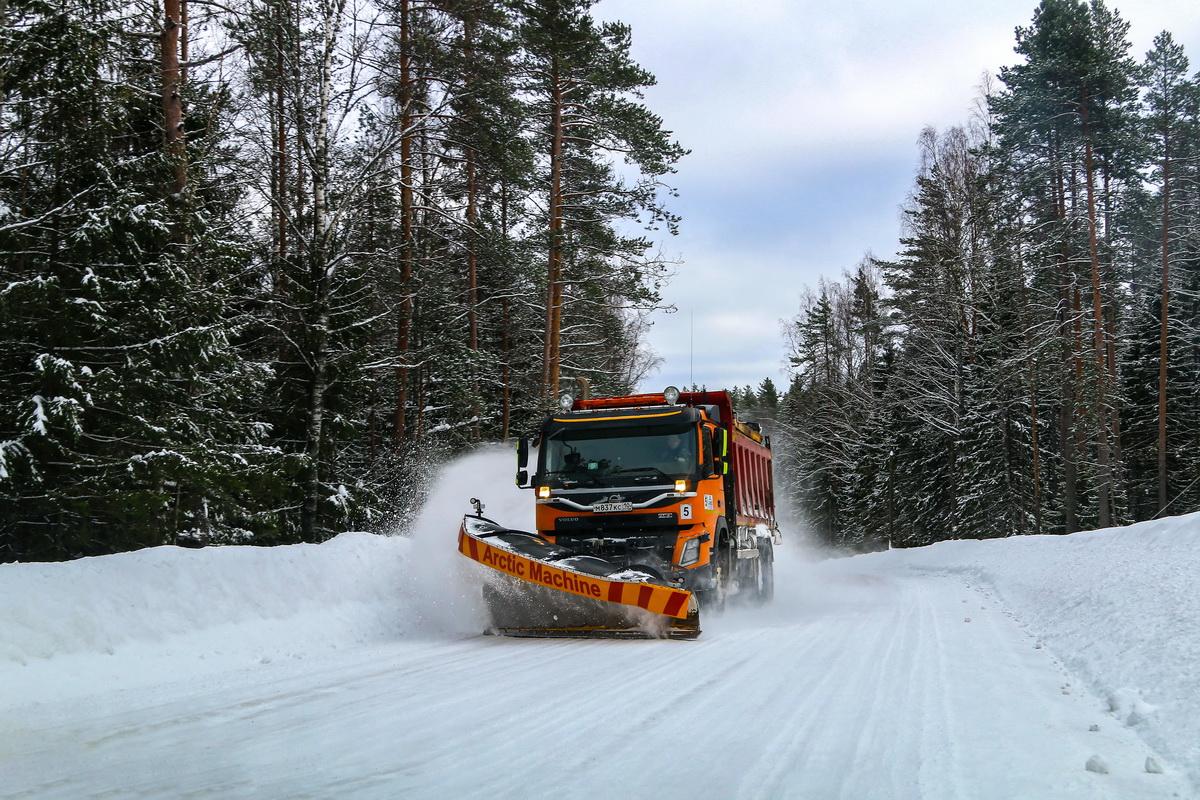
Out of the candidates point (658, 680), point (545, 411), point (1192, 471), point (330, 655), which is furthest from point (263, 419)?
point (1192, 471)

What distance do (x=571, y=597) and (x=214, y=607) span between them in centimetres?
349

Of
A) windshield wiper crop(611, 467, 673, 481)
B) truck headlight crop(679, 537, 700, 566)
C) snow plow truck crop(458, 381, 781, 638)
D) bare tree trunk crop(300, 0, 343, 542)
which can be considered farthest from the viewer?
bare tree trunk crop(300, 0, 343, 542)

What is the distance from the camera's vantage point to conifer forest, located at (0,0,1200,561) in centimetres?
1284

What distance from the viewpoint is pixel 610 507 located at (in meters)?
10.5

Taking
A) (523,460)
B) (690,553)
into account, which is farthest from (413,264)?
(690,553)

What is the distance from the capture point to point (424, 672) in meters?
6.98

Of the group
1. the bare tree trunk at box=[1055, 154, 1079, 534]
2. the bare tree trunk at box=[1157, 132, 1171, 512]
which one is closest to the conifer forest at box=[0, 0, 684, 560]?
the bare tree trunk at box=[1055, 154, 1079, 534]

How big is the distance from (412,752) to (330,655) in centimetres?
388

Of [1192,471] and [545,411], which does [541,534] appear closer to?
[545,411]

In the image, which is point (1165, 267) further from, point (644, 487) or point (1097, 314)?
point (644, 487)

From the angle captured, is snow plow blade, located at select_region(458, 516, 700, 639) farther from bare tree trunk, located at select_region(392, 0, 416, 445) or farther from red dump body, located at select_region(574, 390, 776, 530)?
bare tree trunk, located at select_region(392, 0, 416, 445)

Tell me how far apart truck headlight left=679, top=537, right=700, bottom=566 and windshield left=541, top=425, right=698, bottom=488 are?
805 millimetres

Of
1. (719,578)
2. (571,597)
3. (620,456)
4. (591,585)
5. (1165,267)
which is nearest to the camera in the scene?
(591,585)

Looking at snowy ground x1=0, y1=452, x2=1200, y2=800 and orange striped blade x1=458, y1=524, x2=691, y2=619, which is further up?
orange striped blade x1=458, y1=524, x2=691, y2=619
